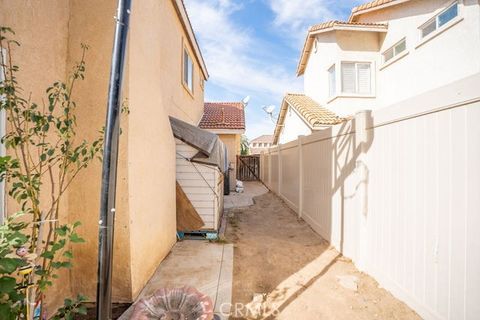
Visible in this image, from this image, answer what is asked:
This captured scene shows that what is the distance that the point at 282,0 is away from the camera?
17.5 ft

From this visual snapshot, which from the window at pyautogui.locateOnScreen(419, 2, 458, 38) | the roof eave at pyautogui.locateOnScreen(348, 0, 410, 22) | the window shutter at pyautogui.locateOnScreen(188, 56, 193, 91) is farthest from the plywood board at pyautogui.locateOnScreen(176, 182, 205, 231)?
the roof eave at pyautogui.locateOnScreen(348, 0, 410, 22)

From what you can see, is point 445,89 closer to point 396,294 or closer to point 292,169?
point 396,294

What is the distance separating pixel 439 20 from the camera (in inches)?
315

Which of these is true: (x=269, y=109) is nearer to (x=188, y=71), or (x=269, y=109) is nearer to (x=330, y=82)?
(x=330, y=82)

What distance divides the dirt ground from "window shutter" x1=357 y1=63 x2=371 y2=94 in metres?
7.61

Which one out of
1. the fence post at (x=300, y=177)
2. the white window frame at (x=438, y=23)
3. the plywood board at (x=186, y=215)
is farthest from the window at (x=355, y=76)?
the plywood board at (x=186, y=215)

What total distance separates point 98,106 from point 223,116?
10.5m

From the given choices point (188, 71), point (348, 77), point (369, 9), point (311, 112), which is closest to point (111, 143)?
point (188, 71)

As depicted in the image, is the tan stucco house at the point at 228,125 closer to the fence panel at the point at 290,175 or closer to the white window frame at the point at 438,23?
the fence panel at the point at 290,175

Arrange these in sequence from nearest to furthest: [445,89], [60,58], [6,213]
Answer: [6,213], [445,89], [60,58]

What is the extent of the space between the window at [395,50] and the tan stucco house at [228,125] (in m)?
7.15

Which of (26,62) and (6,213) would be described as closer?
(6,213)

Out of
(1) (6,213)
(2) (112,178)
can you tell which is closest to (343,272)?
(2) (112,178)

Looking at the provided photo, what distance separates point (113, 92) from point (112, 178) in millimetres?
700
